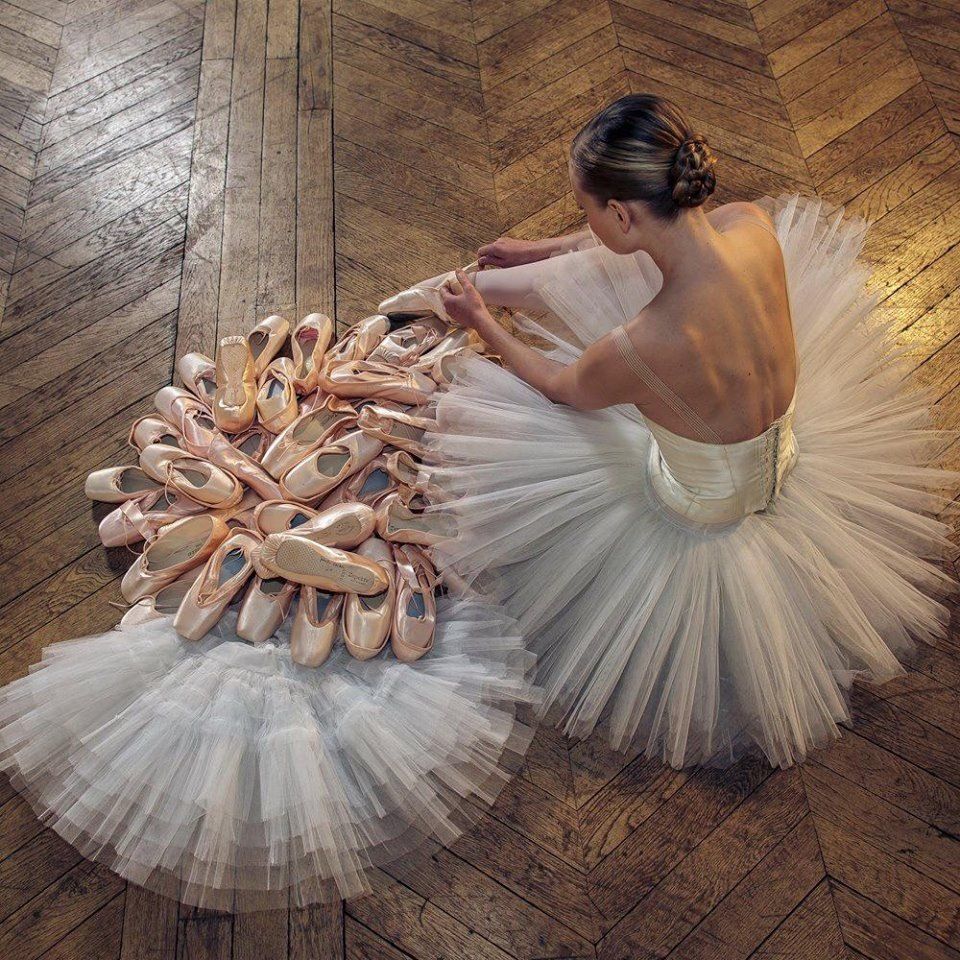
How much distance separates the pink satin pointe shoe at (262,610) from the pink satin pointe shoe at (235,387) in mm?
430

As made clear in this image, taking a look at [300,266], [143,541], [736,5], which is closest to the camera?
[143,541]

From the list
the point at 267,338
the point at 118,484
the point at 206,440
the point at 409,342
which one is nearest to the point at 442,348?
the point at 409,342

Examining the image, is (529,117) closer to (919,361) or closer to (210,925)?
(919,361)

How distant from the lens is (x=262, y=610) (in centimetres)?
191

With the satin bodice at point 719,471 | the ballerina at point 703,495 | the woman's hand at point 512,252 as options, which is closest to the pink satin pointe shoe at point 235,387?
the ballerina at point 703,495

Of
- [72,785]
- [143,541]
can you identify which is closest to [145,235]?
[143,541]

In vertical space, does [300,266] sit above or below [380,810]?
above

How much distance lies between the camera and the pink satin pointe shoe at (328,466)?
6.79 feet

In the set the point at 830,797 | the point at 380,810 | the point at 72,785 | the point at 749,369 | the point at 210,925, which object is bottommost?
the point at 830,797

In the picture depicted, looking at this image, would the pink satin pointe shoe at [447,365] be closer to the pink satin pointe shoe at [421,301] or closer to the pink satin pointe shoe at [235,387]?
the pink satin pointe shoe at [421,301]

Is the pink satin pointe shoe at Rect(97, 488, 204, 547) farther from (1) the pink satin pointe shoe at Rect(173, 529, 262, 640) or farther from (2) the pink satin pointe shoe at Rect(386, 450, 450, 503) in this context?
(2) the pink satin pointe shoe at Rect(386, 450, 450, 503)

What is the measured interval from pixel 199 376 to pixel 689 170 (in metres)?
1.33

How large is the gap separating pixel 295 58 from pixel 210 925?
2469 mm

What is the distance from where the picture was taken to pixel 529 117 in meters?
2.85
